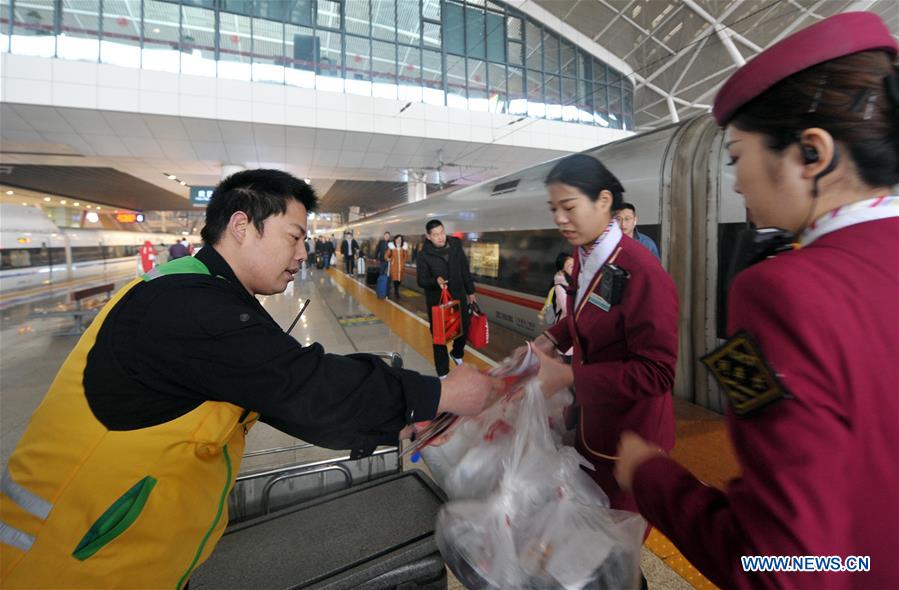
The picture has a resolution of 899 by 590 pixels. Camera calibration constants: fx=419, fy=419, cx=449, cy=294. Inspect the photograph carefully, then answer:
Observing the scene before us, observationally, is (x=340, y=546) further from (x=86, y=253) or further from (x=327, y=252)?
(x=86, y=253)

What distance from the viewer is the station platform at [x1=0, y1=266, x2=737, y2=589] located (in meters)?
2.54

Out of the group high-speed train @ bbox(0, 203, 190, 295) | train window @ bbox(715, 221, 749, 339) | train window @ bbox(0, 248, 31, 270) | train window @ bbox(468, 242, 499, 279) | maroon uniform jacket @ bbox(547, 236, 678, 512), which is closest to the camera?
maroon uniform jacket @ bbox(547, 236, 678, 512)

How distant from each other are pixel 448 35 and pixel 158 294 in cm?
1876

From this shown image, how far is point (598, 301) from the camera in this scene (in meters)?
1.41

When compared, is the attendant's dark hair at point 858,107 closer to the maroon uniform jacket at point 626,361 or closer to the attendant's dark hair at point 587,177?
the maroon uniform jacket at point 626,361

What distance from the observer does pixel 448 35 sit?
16.6m

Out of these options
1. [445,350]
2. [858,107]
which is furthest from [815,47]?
[445,350]

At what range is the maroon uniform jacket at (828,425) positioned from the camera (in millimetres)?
479

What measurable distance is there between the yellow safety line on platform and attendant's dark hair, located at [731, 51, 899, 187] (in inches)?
55.7

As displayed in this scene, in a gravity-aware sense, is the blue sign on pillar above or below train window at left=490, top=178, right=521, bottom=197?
above

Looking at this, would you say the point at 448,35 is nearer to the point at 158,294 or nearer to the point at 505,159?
the point at 505,159

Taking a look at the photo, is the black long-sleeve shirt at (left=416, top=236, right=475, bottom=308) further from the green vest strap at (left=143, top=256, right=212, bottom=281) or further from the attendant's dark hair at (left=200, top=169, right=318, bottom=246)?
the green vest strap at (left=143, top=256, right=212, bottom=281)

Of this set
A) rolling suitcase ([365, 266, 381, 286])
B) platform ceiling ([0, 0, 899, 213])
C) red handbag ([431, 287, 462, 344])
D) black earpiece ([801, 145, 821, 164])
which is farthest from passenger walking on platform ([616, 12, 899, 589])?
rolling suitcase ([365, 266, 381, 286])

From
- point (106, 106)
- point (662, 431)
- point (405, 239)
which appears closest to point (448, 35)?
point (405, 239)
